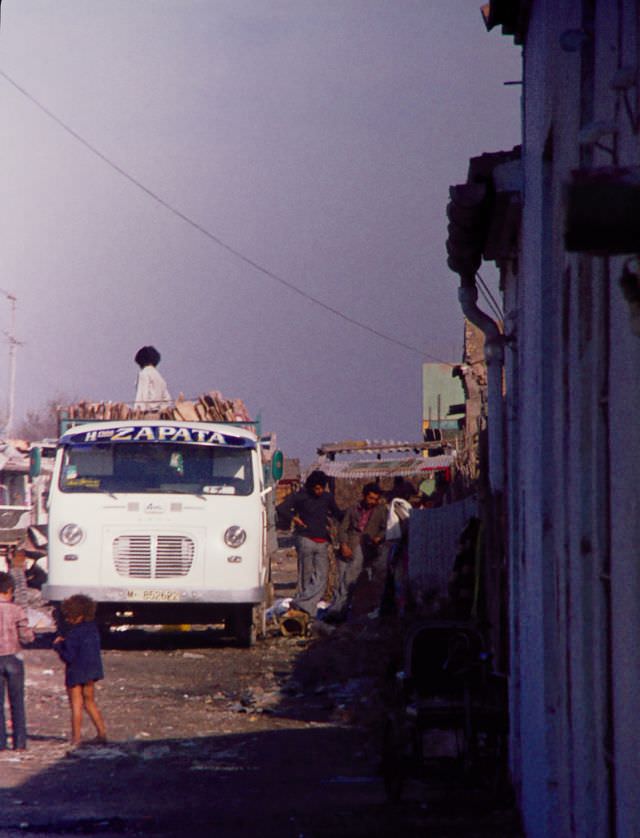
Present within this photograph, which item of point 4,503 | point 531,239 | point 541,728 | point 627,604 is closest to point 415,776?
point 541,728

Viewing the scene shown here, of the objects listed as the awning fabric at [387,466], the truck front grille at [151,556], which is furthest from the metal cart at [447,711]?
the awning fabric at [387,466]

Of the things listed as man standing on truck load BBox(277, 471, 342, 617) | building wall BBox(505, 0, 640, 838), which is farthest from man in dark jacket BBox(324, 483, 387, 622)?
building wall BBox(505, 0, 640, 838)

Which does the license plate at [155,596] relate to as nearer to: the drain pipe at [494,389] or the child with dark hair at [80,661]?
the child with dark hair at [80,661]

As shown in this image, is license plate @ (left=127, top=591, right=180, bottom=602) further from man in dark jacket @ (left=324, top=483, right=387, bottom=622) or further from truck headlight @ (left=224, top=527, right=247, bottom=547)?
man in dark jacket @ (left=324, top=483, right=387, bottom=622)

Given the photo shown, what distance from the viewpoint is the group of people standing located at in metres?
17.9

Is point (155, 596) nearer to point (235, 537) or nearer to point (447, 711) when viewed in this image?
point (235, 537)

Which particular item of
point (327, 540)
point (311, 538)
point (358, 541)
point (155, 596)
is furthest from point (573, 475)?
point (358, 541)

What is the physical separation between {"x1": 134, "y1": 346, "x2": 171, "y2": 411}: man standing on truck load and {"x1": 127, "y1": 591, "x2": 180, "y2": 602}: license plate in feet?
12.9

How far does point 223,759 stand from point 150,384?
10.9m

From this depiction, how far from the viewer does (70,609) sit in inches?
396

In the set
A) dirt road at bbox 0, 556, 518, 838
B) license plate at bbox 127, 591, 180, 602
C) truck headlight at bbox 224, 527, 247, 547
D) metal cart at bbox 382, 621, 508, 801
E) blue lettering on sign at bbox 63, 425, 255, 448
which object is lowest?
dirt road at bbox 0, 556, 518, 838

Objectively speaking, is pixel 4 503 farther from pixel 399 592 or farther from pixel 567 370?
pixel 567 370

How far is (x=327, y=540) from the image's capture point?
18.3 m

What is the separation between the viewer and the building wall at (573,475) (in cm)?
330
